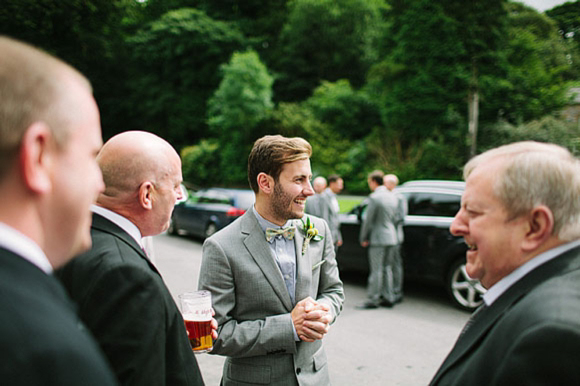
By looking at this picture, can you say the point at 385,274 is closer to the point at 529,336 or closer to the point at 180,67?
the point at 529,336

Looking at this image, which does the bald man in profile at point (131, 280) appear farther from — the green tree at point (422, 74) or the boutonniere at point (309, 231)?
the green tree at point (422, 74)

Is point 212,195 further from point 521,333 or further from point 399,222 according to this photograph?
point 521,333

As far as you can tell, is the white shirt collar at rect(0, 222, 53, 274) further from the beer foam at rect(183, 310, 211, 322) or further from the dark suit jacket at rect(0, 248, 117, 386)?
the beer foam at rect(183, 310, 211, 322)

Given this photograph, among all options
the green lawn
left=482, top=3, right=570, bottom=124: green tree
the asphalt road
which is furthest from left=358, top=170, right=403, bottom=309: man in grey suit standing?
left=482, top=3, right=570, bottom=124: green tree

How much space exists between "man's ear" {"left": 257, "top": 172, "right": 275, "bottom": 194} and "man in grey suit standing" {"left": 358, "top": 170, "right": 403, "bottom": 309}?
5.01 m

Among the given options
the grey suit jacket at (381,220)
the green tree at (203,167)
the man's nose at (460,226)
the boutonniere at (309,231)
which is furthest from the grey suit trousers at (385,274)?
the green tree at (203,167)

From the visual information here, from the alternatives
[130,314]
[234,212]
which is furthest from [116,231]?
[234,212]

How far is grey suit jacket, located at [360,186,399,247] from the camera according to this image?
716 centimetres

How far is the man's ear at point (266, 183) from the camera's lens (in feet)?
8.06

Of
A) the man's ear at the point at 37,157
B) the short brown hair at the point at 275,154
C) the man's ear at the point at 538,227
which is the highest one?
the man's ear at the point at 37,157

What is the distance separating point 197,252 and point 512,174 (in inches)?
423

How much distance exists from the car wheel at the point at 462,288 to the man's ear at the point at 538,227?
19.4 ft

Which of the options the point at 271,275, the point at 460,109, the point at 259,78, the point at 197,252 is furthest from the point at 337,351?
the point at 259,78

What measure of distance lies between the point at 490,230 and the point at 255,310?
132cm
